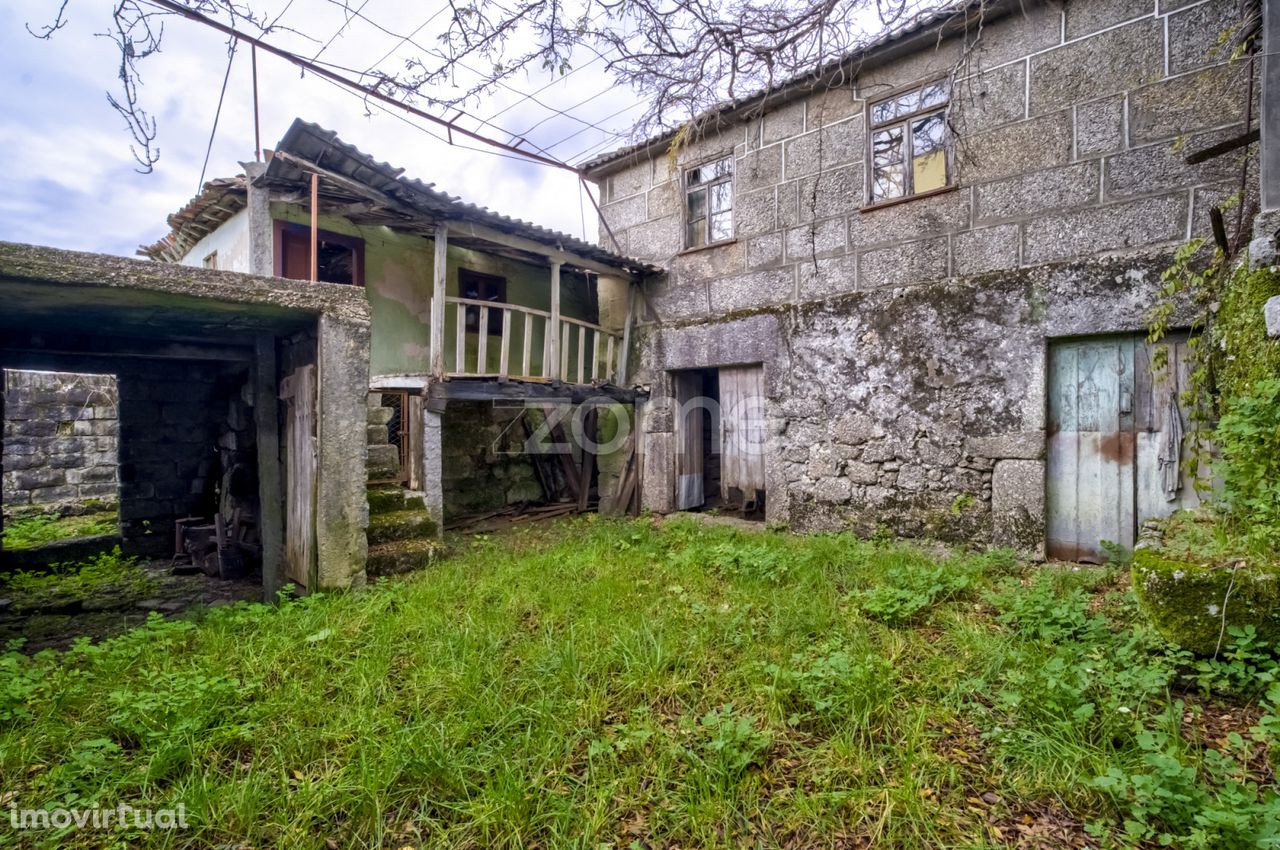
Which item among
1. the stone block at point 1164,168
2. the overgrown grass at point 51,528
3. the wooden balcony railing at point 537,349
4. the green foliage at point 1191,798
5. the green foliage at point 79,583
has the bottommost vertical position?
the green foliage at point 79,583

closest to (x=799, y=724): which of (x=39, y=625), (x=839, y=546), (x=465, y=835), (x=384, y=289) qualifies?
(x=465, y=835)

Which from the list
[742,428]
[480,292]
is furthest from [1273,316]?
[480,292]

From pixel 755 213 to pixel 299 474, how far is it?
5.17 m

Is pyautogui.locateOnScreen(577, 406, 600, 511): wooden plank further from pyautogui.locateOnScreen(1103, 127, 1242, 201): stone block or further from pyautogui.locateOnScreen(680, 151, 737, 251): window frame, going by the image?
pyautogui.locateOnScreen(1103, 127, 1242, 201): stone block

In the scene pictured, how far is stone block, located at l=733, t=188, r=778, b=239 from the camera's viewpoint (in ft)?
20.6

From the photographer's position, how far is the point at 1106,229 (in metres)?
4.45

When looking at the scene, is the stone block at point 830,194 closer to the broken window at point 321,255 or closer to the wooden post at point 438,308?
the wooden post at point 438,308

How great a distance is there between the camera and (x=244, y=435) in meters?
5.67

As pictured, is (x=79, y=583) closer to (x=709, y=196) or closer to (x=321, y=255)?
(x=321, y=255)

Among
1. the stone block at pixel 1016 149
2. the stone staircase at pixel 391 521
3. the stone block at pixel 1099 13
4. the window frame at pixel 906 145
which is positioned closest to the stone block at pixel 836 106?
the window frame at pixel 906 145

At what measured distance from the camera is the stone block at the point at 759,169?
6.23m

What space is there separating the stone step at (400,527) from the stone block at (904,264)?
4.71 metres

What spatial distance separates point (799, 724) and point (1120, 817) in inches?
42.0

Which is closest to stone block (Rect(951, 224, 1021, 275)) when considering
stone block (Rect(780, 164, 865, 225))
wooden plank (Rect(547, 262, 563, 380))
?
stone block (Rect(780, 164, 865, 225))
